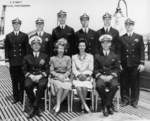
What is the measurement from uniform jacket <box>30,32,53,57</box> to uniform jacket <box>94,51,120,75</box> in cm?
79

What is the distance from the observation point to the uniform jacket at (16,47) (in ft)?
16.3

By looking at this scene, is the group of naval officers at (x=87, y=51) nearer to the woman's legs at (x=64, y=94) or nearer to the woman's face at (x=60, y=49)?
the woman's face at (x=60, y=49)

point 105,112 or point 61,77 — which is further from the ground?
point 61,77

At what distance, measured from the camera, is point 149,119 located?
4207mm

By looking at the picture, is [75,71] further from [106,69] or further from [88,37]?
[88,37]

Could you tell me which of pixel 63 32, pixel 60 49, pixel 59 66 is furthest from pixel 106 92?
A: pixel 63 32

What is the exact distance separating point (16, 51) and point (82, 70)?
114 centimetres

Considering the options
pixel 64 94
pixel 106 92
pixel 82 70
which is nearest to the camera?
pixel 106 92

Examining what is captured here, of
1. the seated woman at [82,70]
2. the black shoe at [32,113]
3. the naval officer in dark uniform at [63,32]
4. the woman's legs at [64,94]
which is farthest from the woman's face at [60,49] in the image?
the black shoe at [32,113]

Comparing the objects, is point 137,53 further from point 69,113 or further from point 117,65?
point 69,113

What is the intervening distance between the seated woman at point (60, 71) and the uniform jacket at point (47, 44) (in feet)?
0.75

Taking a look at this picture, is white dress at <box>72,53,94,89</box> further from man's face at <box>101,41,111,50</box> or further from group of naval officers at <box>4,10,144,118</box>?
man's face at <box>101,41,111,50</box>

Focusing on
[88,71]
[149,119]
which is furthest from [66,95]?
[149,119]

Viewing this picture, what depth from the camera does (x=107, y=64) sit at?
468cm
